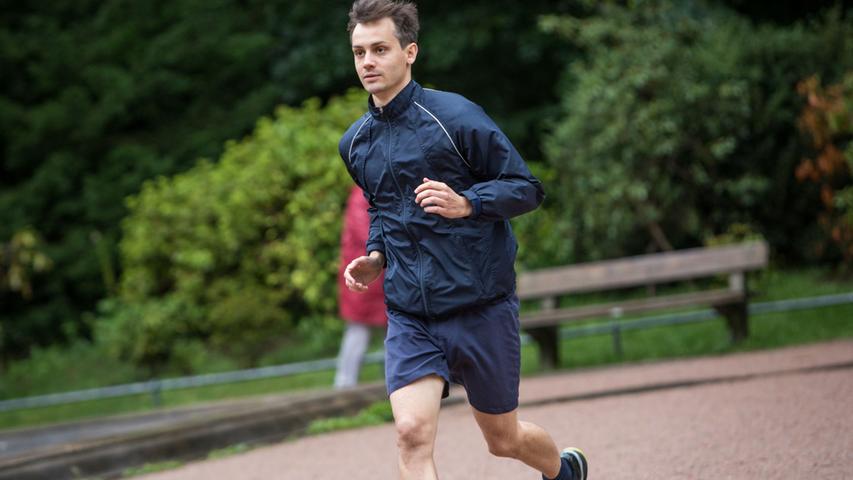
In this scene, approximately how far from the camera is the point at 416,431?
3.97m

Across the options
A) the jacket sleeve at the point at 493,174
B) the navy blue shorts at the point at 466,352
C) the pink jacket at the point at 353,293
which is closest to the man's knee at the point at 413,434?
the navy blue shorts at the point at 466,352

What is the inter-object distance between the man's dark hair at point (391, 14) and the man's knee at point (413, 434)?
127 cm

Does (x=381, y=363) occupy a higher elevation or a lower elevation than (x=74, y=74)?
lower

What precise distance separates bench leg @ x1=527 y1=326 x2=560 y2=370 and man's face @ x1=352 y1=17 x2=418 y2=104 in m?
6.59

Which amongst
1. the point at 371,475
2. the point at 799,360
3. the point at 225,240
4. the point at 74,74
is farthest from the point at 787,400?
the point at 74,74

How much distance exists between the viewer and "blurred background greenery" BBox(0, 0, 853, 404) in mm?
13023

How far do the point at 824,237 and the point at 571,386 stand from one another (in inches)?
198

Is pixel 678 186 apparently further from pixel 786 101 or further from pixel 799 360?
pixel 799 360

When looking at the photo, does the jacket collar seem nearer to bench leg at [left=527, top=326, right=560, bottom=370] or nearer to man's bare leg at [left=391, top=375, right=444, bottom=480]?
man's bare leg at [left=391, top=375, right=444, bottom=480]

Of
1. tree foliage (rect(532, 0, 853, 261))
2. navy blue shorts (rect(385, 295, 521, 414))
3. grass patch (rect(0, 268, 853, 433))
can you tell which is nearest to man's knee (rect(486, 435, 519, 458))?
navy blue shorts (rect(385, 295, 521, 414))

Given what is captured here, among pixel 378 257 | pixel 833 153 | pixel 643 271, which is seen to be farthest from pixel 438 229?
pixel 833 153

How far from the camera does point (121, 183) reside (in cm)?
1812

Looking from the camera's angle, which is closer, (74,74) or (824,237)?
(824,237)

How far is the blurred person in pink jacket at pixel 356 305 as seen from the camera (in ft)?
30.5
